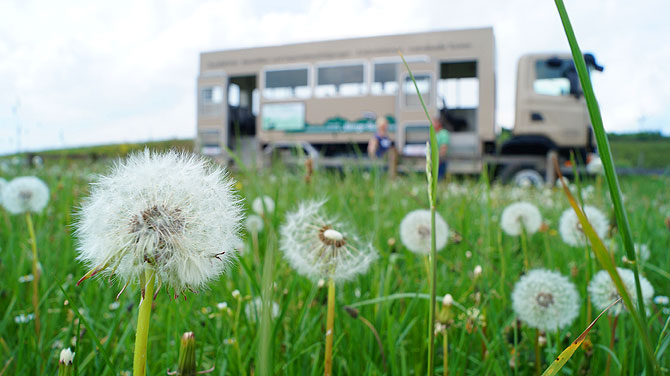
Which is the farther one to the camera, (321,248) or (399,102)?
(399,102)

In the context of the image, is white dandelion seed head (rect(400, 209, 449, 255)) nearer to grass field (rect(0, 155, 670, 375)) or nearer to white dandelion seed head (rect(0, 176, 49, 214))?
grass field (rect(0, 155, 670, 375))

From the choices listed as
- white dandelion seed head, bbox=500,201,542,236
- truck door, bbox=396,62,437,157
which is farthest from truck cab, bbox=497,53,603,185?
white dandelion seed head, bbox=500,201,542,236

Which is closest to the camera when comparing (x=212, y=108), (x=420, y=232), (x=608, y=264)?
(x=608, y=264)

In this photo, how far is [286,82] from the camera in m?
13.8

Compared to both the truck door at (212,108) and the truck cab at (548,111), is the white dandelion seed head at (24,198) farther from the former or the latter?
the truck door at (212,108)

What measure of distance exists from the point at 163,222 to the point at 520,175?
A: 37.2 feet

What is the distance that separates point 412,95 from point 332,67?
2734mm

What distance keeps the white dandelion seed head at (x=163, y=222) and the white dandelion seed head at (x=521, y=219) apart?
1.90 meters

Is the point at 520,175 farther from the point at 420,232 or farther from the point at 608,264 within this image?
the point at 608,264

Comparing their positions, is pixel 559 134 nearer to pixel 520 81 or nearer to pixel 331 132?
pixel 520 81

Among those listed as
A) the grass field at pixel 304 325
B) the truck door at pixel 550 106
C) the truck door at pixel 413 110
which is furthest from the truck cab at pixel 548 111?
the grass field at pixel 304 325

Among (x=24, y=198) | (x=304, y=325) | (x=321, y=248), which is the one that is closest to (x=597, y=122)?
(x=321, y=248)

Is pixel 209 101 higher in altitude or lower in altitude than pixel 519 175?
higher

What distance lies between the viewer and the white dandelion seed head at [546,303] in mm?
1183
